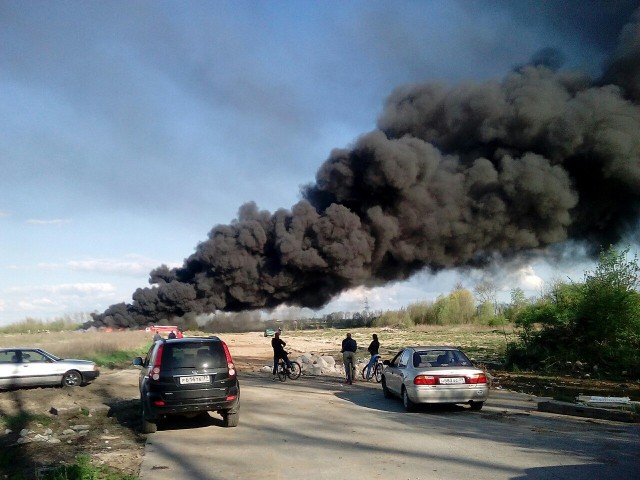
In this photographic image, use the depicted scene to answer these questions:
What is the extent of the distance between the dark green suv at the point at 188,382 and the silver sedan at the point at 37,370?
29.4 ft

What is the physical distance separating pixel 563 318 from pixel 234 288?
49.0 feet

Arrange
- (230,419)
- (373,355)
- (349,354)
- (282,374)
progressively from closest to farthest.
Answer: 1. (230,419)
2. (349,354)
3. (373,355)
4. (282,374)

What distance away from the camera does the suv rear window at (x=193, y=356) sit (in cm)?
969

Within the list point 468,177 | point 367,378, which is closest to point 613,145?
point 468,177

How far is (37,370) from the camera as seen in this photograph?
677 inches

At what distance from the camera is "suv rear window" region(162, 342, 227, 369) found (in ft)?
31.8

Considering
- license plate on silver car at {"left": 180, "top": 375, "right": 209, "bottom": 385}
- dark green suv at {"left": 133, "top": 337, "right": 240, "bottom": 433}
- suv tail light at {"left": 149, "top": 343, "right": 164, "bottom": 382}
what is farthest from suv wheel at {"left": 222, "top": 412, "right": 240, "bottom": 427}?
suv tail light at {"left": 149, "top": 343, "right": 164, "bottom": 382}

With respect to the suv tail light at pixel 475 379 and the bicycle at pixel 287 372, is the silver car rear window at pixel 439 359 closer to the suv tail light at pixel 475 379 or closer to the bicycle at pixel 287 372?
the suv tail light at pixel 475 379

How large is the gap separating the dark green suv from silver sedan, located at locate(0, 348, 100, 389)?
8967 millimetres

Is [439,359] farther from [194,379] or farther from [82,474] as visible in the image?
[82,474]

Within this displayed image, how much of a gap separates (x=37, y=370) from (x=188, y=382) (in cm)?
→ 1016

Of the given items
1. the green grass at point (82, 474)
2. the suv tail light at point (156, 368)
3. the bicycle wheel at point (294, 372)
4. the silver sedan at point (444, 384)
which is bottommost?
the bicycle wheel at point (294, 372)

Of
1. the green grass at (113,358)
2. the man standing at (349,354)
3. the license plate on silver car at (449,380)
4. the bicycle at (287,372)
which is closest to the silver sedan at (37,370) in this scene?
the bicycle at (287,372)

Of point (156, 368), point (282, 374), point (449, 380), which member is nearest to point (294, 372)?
point (282, 374)
